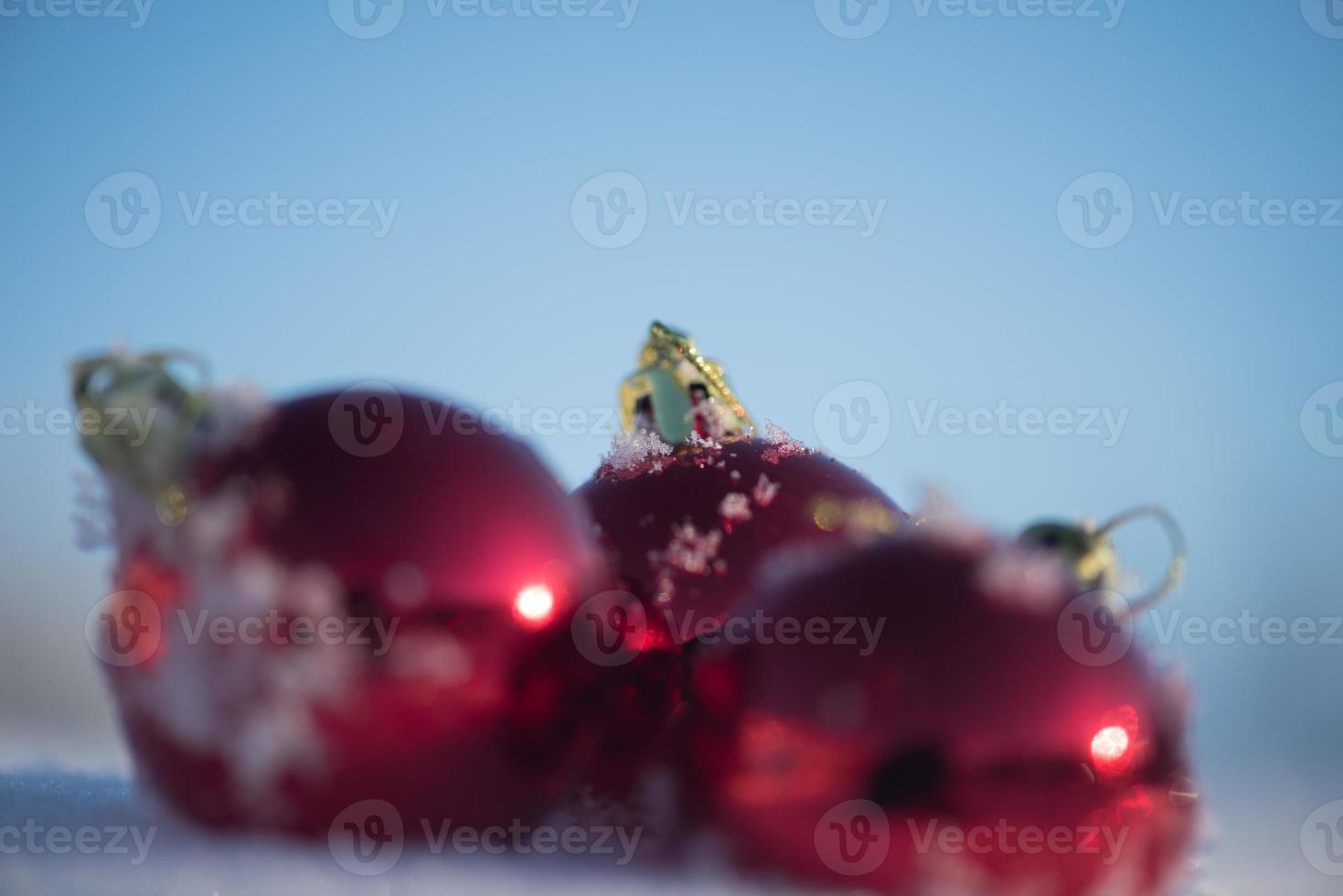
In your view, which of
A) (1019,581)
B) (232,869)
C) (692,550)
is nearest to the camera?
(232,869)

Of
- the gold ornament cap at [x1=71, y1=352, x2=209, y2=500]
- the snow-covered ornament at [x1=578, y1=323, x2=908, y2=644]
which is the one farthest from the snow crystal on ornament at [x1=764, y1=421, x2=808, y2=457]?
the gold ornament cap at [x1=71, y1=352, x2=209, y2=500]

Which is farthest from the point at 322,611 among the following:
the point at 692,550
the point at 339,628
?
the point at 692,550

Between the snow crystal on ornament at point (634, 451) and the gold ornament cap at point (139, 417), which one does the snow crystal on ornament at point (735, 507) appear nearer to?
the snow crystal on ornament at point (634, 451)

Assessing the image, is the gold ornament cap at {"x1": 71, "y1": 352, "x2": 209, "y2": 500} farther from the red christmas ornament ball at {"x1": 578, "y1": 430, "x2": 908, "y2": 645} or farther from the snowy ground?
the red christmas ornament ball at {"x1": 578, "y1": 430, "x2": 908, "y2": 645}

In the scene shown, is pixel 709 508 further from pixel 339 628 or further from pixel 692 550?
pixel 339 628

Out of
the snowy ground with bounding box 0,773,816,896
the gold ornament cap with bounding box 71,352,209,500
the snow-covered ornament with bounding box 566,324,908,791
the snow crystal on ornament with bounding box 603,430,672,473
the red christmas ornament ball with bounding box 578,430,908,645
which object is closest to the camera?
the snowy ground with bounding box 0,773,816,896
